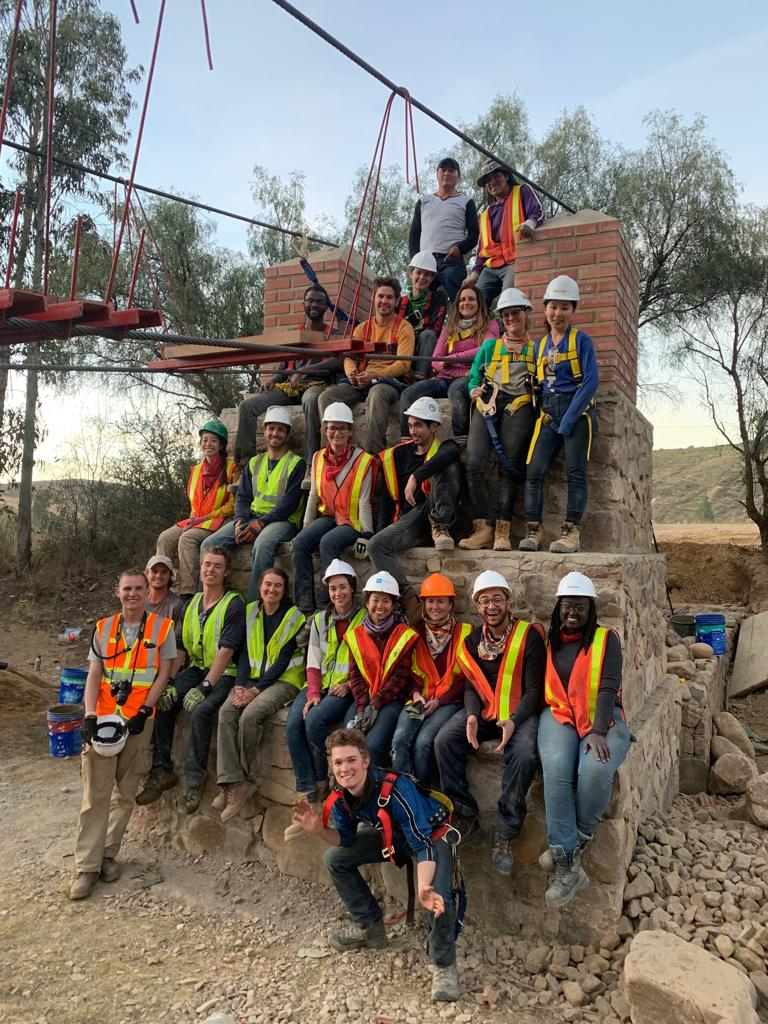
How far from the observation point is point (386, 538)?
17.2ft

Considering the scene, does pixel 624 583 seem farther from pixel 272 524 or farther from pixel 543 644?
pixel 272 524

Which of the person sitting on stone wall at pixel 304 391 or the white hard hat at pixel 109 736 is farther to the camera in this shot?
the person sitting on stone wall at pixel 304 391

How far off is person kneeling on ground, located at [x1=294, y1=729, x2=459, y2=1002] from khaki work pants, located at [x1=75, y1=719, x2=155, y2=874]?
1.65 metres

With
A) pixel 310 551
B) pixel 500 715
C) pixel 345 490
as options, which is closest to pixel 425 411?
pixel 345 490

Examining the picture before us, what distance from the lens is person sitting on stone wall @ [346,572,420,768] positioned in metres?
4.50

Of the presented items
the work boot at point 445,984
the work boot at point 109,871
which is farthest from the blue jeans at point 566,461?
the work boot at point 109,871

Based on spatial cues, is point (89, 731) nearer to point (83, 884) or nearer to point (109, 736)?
point (109, 736)

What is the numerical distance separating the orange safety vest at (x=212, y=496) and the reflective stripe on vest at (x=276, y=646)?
1421 millimetres

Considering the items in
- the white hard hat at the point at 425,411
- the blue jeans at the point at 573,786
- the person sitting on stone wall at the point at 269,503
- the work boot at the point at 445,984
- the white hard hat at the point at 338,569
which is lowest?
the work boot at the point at 445,984

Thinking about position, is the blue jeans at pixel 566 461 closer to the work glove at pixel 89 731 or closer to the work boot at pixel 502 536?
the work boot at pixel 502 536

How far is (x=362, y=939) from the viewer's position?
160 inches

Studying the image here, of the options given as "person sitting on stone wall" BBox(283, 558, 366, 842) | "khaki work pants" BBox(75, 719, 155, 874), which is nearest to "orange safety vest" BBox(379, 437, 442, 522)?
"person sitting on stone wall" BBox(283, 558, 366, 842)

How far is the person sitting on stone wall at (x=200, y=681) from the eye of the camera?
5145mm

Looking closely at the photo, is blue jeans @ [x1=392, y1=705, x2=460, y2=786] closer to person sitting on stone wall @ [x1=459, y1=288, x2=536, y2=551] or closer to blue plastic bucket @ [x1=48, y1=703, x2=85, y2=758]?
person sitting on stone wall @ [x1=459, y1=288, x2=536, y2=551]
